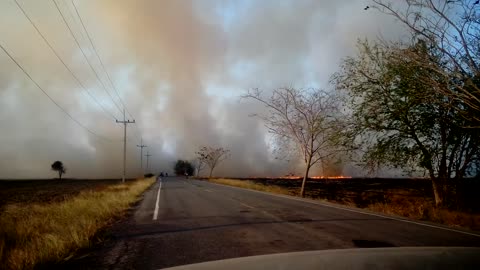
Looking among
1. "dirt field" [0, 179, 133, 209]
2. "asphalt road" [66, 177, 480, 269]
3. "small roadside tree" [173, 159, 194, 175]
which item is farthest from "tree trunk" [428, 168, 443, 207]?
"small roadside tree" [173, 159, 194, 175]

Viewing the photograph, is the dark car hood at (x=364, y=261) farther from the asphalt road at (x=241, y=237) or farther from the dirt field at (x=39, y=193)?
the dirt field at (x=39, y=193)

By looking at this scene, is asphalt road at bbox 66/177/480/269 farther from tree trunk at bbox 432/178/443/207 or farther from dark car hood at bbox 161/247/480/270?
tree trunk at bbox 432/178/443/207

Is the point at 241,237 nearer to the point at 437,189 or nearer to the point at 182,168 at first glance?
the point at 437,189

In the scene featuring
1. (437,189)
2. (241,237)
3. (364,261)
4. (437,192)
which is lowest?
(241,237)

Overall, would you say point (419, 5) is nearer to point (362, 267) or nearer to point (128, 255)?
point (128, 255)

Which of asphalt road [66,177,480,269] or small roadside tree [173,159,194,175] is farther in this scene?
small roadside tree [173,159,194,175]

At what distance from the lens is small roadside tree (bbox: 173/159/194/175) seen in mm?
180000

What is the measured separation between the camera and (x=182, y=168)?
18950 cm

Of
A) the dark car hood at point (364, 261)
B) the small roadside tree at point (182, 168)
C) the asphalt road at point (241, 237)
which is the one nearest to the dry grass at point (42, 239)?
the asphalt road at point (241, 237)

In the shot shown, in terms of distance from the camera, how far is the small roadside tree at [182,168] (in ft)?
591

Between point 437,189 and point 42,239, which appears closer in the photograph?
point 42,239

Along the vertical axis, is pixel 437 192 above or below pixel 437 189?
below

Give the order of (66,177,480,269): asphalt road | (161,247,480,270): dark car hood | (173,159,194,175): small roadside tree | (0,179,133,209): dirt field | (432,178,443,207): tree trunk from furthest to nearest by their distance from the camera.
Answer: (173,159,194,175): small roadside tree, (0,179,133,209): dirt field, (432,178,443,207): tree trunk, (66,177,480,269): asphalt road, (161,247,480,270): dark car hood

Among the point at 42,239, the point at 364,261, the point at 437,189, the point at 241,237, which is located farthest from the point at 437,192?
the point at 364,261
